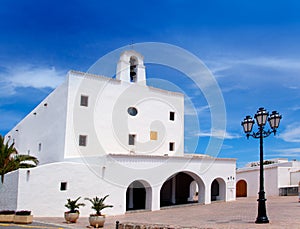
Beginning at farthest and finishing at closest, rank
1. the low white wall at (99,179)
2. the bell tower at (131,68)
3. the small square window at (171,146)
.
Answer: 1. the small square window at (171,146)
2. the bell tower at (131,68)
3. the low white wall at (99,179)

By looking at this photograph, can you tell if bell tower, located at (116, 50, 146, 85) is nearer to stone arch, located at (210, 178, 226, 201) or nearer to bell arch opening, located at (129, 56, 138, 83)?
bell arch opening, located at (129, 56, 138, 83)

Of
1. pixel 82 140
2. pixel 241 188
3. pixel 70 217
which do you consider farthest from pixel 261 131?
pixel 241 188

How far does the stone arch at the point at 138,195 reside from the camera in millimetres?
24864

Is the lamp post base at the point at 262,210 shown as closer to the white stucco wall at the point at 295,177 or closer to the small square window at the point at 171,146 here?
the small square window at the point at 171,146

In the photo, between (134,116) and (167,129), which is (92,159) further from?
(167,129)

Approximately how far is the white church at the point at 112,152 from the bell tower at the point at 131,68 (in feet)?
0.27

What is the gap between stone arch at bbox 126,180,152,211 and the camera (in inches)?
979

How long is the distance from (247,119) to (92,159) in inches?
494

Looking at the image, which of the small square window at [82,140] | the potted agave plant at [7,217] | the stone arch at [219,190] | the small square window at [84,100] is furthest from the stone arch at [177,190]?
the potted agave plant at [7,217]

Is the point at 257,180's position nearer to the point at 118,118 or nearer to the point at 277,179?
the point at 277,179

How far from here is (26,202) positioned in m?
20.7

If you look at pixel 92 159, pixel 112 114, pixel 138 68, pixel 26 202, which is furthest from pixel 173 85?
pixel 26 202

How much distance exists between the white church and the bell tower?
0.08 meters

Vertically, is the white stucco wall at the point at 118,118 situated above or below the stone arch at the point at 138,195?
above
